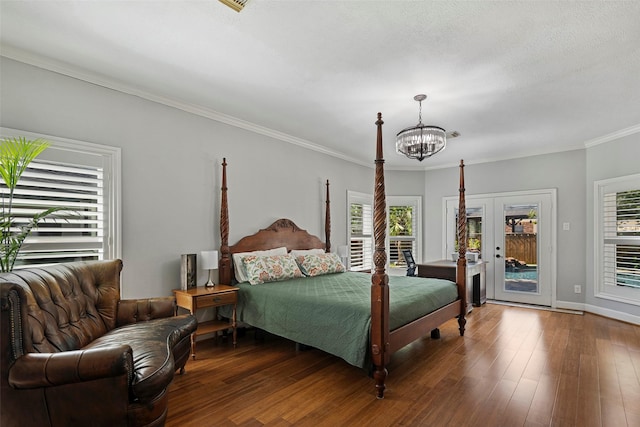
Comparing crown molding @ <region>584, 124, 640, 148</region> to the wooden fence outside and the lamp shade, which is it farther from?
the lamp shade

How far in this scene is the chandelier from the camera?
10.6 feet

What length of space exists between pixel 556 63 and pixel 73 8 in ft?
11.4

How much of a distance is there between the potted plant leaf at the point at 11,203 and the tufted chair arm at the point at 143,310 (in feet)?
2.52

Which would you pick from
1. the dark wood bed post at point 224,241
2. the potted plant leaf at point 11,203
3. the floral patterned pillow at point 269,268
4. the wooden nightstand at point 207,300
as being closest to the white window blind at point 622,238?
the floral patterned pillow at point 269,268

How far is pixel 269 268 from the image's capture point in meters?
3.81

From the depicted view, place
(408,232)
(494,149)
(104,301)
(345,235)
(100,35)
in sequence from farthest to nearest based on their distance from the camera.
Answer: (408,232) < (345,235) < (494,149) < (104,301) < (100,35)

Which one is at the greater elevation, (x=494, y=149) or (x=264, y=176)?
(x=494, y=149)

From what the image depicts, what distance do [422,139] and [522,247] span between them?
3634mm

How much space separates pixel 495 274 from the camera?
19.1ft

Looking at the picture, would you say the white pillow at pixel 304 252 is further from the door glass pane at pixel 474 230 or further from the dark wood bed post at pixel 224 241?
A: the door glass pane at pixel 474 230

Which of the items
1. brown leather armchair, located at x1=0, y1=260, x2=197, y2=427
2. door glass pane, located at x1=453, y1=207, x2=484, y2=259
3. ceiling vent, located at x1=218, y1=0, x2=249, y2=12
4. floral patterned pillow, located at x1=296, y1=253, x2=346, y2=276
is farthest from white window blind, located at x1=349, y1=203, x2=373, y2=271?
ceiling vent, located at x1=218, y1=0, x2=249, y2=12

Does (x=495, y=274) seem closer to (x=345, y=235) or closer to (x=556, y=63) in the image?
(x=345, y=235)

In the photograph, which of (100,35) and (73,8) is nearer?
(73,8)

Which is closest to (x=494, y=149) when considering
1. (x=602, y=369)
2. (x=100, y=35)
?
(x=602, y=369)
